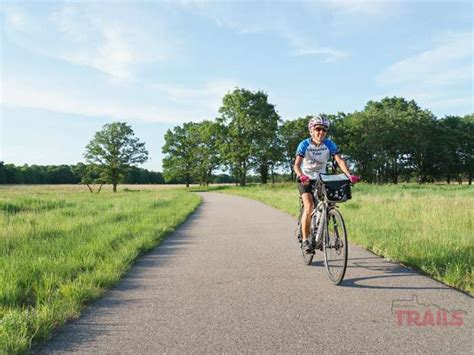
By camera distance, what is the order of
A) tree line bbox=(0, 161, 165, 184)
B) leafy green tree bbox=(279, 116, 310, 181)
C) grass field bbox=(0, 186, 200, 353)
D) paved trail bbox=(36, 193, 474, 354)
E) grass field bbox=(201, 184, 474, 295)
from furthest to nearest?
tree line bbox=(0, 161, 165, 184)
leafy green tree bbox=(279, 116, 310, 181)
grass field bbox=(201, 184, 474, 295)
grass field bbox=(0, 186, 200, 353)
paved trail bbox=(36, 193, 474, 354)

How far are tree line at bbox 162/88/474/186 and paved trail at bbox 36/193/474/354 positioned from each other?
46796mm

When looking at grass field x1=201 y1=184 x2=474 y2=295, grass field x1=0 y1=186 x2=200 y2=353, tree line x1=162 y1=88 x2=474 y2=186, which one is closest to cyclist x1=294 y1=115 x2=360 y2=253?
grass field x1=201 y1=184 x2=474 y2=295

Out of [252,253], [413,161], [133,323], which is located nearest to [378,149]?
[413,161]

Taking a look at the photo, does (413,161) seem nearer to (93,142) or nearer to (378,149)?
(378,149)

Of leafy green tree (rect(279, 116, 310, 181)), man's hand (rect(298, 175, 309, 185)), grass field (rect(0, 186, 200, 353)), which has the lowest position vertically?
grass field (rect(0, 186, 200, 353))

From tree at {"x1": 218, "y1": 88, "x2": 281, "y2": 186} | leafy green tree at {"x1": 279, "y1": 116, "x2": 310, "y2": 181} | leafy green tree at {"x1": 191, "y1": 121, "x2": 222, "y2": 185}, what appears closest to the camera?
tree at {"x1": 218, "y1": 88, "x2": 281, "y2": 186}

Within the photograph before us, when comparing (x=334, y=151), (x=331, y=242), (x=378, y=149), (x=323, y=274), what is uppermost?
(x=378, y=149)

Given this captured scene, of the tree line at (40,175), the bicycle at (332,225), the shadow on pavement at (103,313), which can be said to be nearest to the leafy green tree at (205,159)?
the tree line at (40,175)

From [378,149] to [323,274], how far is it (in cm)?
5682

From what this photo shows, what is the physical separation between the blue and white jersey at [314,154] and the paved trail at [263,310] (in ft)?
5.23

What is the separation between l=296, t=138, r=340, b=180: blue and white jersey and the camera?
226 inches

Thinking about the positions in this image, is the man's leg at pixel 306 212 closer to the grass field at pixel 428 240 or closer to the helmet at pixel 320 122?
the helmet at pixel 320 122

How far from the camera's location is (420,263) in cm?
557

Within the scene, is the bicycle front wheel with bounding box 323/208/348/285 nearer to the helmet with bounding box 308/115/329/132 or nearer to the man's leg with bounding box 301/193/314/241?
the man's leg with bounding box 301/193/314/241
